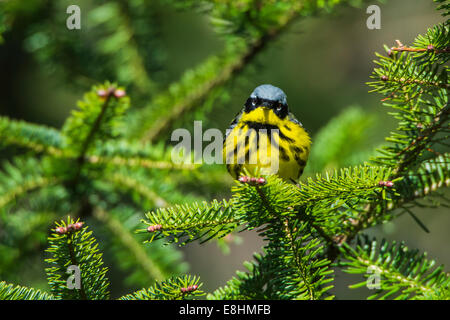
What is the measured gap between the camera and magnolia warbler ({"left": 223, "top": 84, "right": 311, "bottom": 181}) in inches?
65.1

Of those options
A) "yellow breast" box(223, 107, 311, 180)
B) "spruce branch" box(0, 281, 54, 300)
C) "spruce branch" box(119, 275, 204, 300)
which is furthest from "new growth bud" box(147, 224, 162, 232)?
"yellow breast" box(223, 107, 311, 180)

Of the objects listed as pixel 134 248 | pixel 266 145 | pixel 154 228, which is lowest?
pixel 154 228

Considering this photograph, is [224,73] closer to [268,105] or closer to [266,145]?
[268,105]

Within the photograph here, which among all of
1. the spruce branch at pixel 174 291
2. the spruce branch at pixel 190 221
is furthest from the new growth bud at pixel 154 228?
the spruce branch at pixel 174 291

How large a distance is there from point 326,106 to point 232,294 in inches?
90.8

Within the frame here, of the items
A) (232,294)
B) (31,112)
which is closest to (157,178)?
(232,294)

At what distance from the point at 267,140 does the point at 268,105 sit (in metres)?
0.16

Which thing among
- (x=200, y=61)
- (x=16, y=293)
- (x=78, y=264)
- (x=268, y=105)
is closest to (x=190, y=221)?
(x=78, y=264)

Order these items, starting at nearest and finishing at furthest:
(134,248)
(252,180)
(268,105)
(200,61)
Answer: (252,180), (134,248), (268,105), (200,61)

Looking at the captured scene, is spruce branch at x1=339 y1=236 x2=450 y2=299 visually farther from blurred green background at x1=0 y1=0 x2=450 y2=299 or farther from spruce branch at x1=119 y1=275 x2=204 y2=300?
blurred green background at x1=0 y1=0 x2=450 y2=299

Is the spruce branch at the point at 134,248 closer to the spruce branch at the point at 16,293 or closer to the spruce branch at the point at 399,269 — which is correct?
the spruce branch at the point at 16,293

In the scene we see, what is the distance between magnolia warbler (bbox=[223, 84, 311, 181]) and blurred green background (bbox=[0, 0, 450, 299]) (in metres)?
0.14

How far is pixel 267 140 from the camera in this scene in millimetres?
1738
